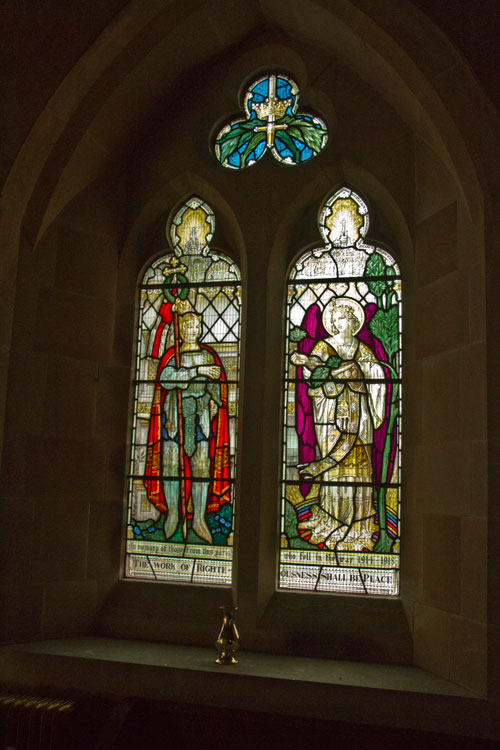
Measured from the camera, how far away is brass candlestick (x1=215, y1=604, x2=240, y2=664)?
344 centimetres

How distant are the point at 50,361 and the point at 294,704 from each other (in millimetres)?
2090

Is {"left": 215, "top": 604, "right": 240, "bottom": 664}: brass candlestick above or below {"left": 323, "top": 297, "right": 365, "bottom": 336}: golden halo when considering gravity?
below

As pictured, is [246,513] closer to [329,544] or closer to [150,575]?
[329,544]

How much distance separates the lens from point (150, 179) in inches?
172

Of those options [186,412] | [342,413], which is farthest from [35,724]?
[342,413]

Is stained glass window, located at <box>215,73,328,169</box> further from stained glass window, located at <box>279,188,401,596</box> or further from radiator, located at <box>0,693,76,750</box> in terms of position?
radiator, located at <box>0,693,76,750</box>

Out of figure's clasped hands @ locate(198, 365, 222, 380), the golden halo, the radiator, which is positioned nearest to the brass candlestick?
the radiator

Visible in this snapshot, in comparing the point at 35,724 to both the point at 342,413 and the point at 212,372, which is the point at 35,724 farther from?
the point at 342,413

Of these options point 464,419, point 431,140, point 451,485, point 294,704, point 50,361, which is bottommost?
point 294,704

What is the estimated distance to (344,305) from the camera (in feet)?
13.3

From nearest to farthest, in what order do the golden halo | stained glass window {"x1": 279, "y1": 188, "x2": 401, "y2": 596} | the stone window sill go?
1. the stone window sill
2. stained glass window {"x1": 279, "y1": 188, "x2": 401, "y2": 596}
3. the golden halo

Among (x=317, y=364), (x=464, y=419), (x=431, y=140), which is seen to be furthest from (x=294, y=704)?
(x=431, y=140)

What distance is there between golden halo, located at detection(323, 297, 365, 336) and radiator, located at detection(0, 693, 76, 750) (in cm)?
227

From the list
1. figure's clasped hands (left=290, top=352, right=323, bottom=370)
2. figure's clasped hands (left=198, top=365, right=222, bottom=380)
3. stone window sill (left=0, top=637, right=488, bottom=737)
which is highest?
figure's clasped hands (left=290, top=352, right=323, bottom=370)
